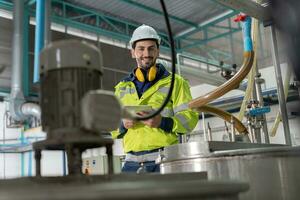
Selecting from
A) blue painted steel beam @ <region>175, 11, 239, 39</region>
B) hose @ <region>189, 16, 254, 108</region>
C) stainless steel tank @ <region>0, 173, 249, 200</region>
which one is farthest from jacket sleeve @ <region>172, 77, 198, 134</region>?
blue painted steel beam @ <region>175, 11, 239, 39</region>

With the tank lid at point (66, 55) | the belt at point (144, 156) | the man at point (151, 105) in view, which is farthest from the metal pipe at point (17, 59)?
the tank lid at point (66, 55)

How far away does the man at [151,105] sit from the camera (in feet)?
4.25

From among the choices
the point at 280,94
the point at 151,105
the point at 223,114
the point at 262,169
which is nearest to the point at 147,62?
the point at 151,105

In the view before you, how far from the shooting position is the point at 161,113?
1.32 m

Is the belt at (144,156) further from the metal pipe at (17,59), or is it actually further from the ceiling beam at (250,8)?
the metal pipe at (17,59)

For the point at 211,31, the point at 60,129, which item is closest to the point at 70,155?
the point at 60,129

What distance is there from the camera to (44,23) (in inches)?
128

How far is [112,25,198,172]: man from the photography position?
4.25ft

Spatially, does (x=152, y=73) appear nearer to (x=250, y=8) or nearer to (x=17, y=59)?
(x=250, y=8)

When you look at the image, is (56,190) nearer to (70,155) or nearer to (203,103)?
(70,155)

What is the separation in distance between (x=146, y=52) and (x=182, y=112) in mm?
290

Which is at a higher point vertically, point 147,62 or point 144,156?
point 147,62

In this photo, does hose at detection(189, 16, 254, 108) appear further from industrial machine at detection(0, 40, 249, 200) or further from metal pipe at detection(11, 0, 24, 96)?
metal pipe at detection(11, 0, 24, 96)

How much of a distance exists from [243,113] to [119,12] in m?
3.23
